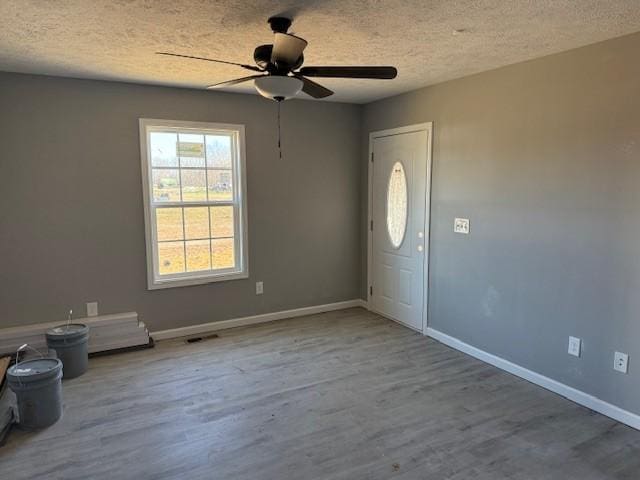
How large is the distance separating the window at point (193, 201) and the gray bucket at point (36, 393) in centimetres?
150

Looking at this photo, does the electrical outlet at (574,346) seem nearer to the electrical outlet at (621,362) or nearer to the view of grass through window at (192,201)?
the electrical outlet at (621,362)

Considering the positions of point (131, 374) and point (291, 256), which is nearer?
point (131, 374)

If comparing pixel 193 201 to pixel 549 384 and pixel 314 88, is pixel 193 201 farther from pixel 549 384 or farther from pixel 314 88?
pixel 549 384

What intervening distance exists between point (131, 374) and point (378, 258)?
9.32 feet

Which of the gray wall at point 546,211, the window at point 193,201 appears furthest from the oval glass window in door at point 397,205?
the window at point 193,201

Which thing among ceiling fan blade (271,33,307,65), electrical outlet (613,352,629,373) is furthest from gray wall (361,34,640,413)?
ceiling fan blade (271,33,307,65)

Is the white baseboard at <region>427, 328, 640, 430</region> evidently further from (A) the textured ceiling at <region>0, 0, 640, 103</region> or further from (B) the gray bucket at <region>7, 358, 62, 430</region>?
(B) the gray bucket at <region>7, 358, 62, 430</region>

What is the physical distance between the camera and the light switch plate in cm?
378

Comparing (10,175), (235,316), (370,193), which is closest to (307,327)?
(235,316)

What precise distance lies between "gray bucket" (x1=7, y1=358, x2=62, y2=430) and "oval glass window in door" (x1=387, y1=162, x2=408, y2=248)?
330cm

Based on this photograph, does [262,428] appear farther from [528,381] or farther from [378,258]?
[378,258]

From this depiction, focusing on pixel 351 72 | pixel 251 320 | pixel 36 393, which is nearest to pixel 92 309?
pixel 36 393

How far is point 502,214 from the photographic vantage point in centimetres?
345

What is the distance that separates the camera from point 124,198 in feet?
12.9
